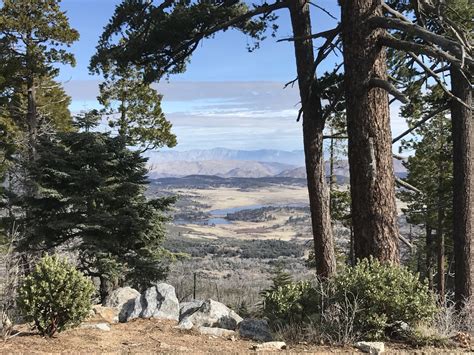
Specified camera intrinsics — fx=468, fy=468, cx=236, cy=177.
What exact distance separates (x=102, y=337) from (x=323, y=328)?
3.01m

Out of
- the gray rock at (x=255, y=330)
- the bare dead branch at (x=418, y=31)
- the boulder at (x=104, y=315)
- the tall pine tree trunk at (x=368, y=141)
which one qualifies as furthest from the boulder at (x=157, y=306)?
the bare dead branch at (x=418, y=31)

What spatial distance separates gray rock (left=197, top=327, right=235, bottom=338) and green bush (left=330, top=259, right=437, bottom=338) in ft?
6.26

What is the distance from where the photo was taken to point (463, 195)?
35.0ft

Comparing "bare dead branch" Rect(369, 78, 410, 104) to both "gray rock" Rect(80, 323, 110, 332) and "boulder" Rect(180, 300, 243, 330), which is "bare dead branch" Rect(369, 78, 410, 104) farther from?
"gray rock" Rect(80, 323, 110, 332)

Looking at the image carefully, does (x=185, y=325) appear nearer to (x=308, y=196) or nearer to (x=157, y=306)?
(x=157, y=306)

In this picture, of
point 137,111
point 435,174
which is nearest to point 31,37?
point 137,111

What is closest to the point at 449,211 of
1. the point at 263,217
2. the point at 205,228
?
the point at 205,228

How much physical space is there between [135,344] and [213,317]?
67.3 inches

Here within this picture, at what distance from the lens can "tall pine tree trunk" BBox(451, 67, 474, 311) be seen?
10.6m

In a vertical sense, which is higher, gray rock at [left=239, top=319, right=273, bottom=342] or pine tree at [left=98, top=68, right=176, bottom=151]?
pine tree at [left=98, top=68, right=176, bottom=151]

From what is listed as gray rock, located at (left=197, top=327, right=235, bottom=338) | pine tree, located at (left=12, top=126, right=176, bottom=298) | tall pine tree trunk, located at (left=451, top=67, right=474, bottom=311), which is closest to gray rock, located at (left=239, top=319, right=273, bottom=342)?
gray rock, located at (left=197, top=327, right=235, bottom=338)

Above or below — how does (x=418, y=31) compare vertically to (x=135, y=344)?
above

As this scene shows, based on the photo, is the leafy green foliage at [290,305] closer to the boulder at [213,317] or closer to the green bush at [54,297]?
the boulder at [213,317]

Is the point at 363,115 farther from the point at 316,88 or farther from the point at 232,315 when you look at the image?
the point at 232,315
